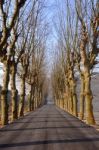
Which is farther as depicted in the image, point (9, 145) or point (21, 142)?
point (21, 142)

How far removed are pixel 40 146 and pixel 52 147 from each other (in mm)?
539

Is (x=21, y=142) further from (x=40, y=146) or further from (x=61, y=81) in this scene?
(x=61, y=81)

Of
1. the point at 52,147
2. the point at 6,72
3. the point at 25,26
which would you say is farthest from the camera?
the point at 25,26

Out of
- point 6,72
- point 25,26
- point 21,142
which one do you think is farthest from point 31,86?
point 21,142

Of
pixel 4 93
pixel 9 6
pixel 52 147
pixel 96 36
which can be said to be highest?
pixel 9 6

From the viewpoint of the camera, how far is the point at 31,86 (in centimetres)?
7288

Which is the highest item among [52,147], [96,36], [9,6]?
[9,6]

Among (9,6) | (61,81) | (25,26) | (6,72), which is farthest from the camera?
(61,81)

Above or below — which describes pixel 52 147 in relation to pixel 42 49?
below

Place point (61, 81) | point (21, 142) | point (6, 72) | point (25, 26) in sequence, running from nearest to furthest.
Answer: point (21, 142)
point (6, 72)
point (25, 26)
point (61, 81)

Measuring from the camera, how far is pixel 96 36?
31.2m

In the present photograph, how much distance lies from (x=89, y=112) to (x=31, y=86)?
41092 millimetres

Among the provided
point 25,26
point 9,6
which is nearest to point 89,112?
point 9,6

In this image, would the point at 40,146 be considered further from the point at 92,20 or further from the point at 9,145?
the point at 92,20
